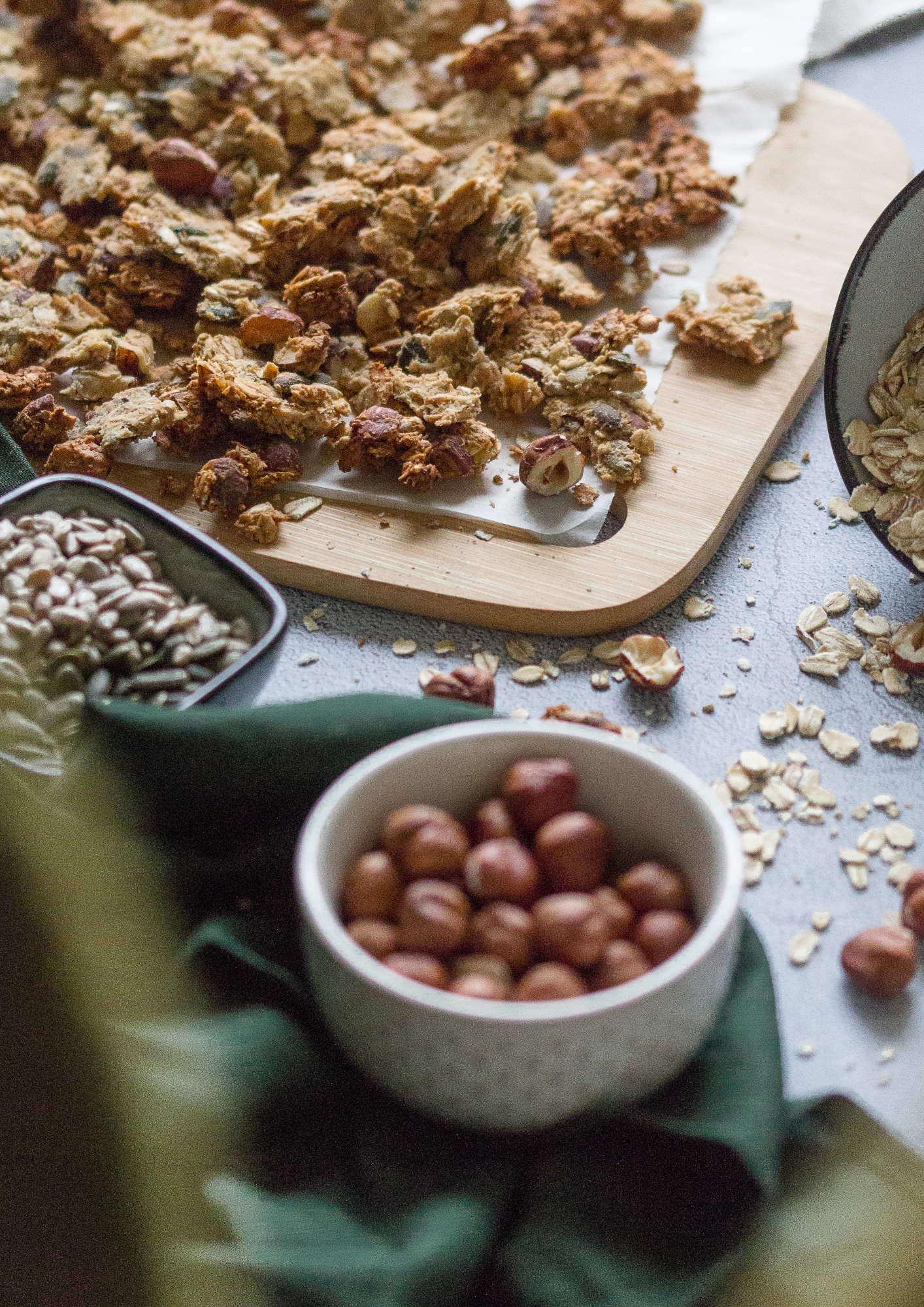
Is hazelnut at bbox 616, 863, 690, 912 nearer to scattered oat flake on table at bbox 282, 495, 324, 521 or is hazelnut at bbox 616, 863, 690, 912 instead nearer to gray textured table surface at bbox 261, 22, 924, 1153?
gray textured table surface at bbox 261, 22, 924, 1153

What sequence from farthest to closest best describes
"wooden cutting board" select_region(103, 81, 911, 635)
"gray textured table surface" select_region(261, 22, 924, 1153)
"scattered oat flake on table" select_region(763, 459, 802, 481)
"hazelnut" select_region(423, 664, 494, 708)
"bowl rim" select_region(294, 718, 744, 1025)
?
1. "scattered oat flake on table" select_region(763, 459, 802, 481)
2. "wooden cutting board" select_region(103, 81, 911, 635)
3. "hazelnut" select_region(423, 664, 494, 708)
4. "gray textured table surface" select_region(261, 22, 924, 1153)
5. "bowl rim" select_region(294, 718, 744, 1025)

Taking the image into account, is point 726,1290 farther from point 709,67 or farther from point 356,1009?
point 709,67

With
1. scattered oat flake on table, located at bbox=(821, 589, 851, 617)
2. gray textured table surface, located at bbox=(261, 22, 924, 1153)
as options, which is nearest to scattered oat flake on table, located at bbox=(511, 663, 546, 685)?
gray textured table surface, located at bbox=(261, 22, 924, 1153)

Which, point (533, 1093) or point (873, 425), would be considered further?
point (873, 425)

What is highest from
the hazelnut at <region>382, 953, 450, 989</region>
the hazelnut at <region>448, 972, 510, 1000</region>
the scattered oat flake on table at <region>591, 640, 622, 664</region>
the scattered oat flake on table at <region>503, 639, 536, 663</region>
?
the hazelnut at <region>448, 972, 510, 1000</region>

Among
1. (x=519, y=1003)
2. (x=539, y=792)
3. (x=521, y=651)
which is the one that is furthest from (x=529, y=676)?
(x=519, y=1003)

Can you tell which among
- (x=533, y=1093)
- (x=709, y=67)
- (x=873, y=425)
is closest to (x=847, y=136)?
(x=709, y=67)
